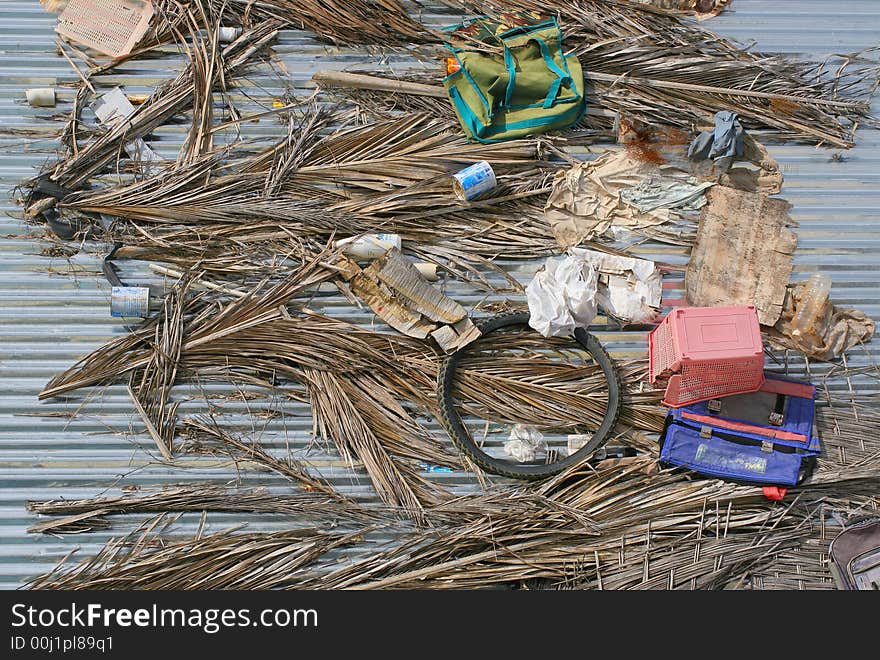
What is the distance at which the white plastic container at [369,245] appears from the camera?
5.67m

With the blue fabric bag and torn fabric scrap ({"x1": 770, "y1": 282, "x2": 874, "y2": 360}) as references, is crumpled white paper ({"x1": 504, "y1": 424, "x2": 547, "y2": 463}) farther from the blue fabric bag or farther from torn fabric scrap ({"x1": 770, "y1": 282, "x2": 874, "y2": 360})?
torn fabric scrap ({"x1": 770, "y1": 282, "x2": 874, "y2": 360})

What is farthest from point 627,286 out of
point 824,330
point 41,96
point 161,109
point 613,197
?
point 41,96

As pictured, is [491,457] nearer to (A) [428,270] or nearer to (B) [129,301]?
(A) [428,270]

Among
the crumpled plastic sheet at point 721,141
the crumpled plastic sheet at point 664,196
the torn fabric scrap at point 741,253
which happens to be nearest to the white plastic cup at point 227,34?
the crumpled plastic sheet at point 664,196

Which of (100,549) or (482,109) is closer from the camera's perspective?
(100,549)

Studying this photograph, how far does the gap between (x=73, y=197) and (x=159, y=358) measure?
1294 millimetres

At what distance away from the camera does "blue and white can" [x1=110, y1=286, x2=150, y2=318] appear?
5.50 metres

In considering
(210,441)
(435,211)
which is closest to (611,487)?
(435,211)

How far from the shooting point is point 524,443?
5.54m

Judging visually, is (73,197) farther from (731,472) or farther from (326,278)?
(731,472)

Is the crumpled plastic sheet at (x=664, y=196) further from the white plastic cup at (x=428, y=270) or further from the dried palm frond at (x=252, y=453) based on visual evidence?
the dried palm frond at (x=252, y=453)

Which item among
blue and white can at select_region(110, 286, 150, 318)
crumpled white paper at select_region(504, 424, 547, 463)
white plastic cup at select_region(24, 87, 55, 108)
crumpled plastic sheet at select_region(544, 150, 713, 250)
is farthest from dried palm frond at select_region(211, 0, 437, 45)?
crumpled white paper at select_region(504, 424, 547, 463)

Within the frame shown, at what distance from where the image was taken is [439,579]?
535 cm

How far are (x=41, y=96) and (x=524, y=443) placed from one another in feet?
13.5
